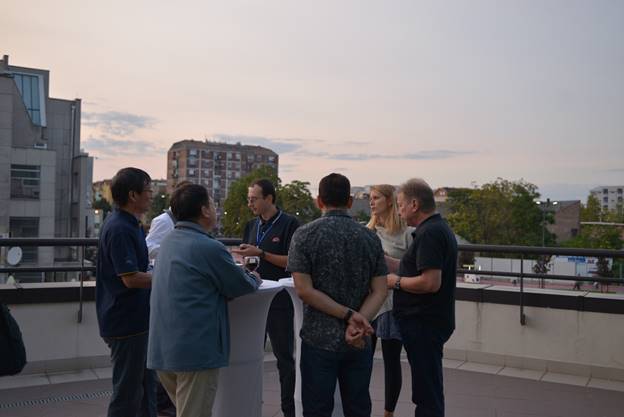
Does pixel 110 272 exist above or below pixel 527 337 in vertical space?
above

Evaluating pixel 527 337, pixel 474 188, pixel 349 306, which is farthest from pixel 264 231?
pixel 474 188

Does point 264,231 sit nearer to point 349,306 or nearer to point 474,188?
point 349,306

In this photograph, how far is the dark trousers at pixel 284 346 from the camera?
196 inches

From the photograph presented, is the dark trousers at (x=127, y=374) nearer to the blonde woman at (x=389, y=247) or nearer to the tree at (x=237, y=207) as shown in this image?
the blonde woman at (x=389, y=247)

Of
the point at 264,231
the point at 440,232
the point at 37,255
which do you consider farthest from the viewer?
the point at 37,255

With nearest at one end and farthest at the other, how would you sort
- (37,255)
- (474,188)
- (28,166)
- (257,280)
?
(257,280) < (37,255) < (28,166) < (474,188)

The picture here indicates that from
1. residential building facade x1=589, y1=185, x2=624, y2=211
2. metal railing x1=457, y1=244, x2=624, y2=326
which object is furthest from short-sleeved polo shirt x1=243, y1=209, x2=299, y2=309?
residential building facade x1=589, y1=185, x2=624, y2=211

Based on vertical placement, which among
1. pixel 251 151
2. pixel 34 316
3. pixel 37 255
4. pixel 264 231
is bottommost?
pixel 37 255

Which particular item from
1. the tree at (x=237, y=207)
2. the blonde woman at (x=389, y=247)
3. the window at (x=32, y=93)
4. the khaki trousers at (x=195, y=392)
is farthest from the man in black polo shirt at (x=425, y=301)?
the tree at (x=237, y=207)

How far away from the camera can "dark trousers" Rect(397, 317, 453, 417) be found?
158 inches

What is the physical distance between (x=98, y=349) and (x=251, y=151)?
563ft

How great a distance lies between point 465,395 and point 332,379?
309cm

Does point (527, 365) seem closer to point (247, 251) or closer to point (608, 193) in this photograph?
point (247, 251)

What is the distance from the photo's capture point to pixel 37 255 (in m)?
47.8
